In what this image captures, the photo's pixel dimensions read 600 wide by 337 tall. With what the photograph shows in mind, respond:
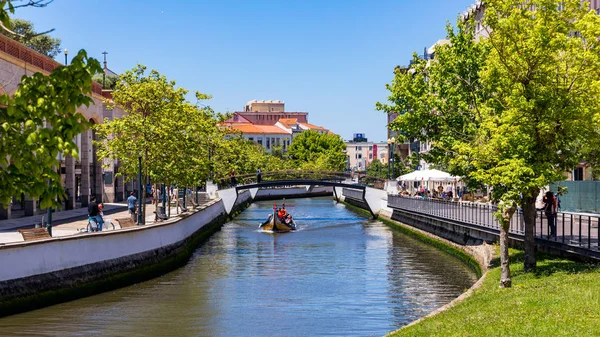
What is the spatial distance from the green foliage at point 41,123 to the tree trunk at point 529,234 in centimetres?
2007

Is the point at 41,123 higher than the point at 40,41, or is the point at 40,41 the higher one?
the point at 40,41

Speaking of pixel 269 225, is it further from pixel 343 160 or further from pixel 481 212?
pixel 343 160

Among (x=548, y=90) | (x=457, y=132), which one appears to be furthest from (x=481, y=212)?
(x=548, y=90)

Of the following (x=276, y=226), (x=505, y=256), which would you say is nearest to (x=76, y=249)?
(x=505, y=256)

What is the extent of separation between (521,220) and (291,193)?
11285 cm

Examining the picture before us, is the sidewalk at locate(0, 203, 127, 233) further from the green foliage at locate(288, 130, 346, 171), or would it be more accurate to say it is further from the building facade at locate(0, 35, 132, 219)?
the green foliage at locate(288, 130, 346, 171)

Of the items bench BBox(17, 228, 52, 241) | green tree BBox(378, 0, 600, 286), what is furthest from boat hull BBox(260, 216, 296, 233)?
green tree BBox(378, 0, 600, 286)

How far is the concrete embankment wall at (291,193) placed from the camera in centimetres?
13588

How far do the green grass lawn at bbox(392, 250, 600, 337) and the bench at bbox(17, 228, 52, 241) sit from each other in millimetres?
14549

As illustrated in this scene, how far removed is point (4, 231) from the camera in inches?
1582

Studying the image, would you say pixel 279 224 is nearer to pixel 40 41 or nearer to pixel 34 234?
pixel 34 234

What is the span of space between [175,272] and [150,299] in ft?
28.3

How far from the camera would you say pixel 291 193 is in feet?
478

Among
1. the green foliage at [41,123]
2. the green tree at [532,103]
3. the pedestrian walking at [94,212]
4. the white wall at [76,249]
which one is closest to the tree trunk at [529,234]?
the green tree at [532,103]
